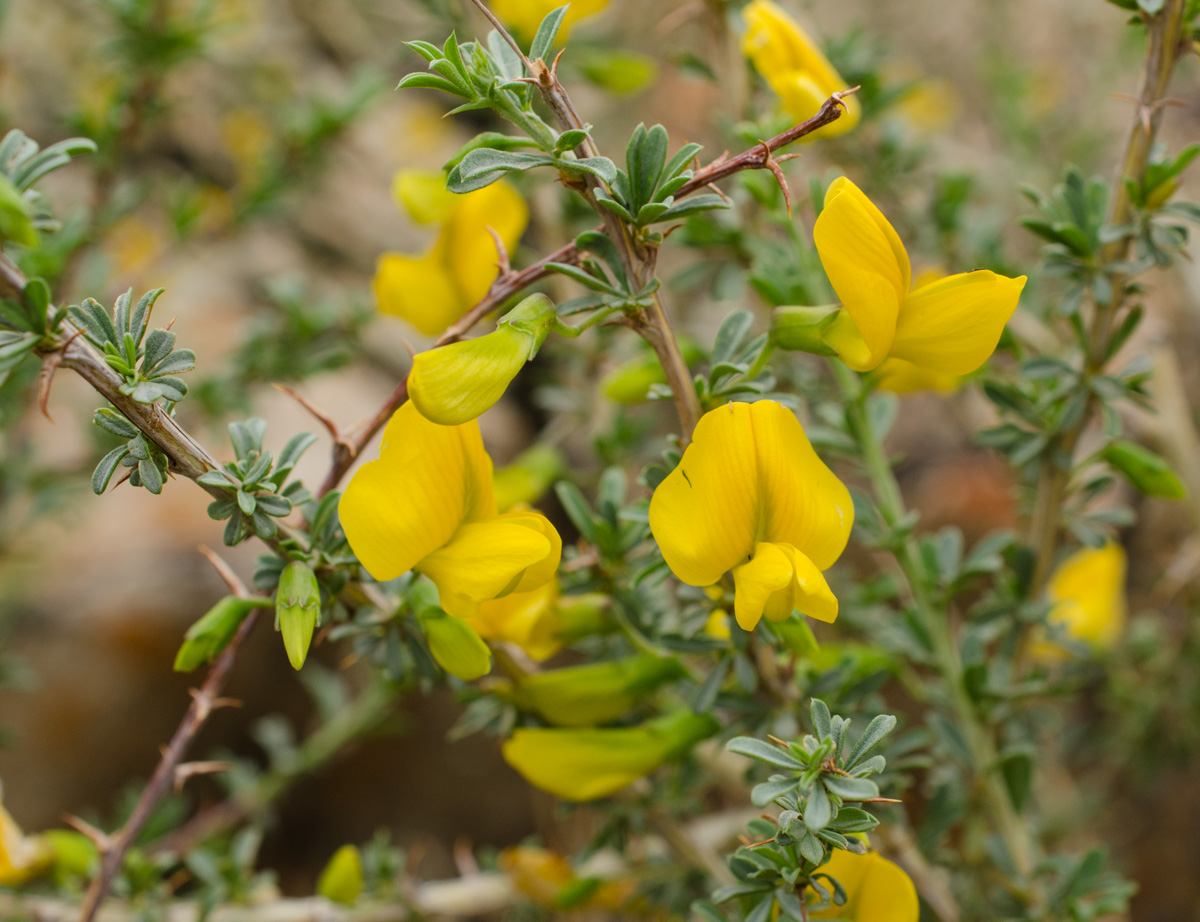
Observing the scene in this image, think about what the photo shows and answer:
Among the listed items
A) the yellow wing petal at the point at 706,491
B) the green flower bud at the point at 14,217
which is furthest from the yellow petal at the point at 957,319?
the green flower bud at the point at 14,217

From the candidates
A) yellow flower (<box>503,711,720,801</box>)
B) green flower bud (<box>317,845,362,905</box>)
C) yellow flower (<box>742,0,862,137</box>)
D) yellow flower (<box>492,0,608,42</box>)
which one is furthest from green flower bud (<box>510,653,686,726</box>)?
yellow flower (<box>492,0,608,42</box>)

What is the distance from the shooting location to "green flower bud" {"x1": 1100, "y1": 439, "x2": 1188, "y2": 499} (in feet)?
2.53

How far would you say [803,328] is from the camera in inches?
21.9

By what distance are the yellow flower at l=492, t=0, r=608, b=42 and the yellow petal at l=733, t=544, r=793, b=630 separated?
1.95ft

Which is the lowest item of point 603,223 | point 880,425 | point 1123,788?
point 1123,788

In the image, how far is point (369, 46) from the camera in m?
2.28

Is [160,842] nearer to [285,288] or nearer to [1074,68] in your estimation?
[285,288]

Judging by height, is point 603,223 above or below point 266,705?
above

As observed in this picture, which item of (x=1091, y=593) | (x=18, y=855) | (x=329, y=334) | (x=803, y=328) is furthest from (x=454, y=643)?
(x=1091, y=593)

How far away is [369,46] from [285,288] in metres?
1.44

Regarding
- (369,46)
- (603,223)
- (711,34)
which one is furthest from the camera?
(369,46)

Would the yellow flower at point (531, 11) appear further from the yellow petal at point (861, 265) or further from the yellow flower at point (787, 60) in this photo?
the yellow petal at point (861, 265)

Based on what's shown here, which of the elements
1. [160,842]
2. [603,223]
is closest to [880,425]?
[603,223]

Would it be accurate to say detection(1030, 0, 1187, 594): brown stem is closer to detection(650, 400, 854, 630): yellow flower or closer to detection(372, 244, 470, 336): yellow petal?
detection(650, 400, 854, 630): yellow flower
